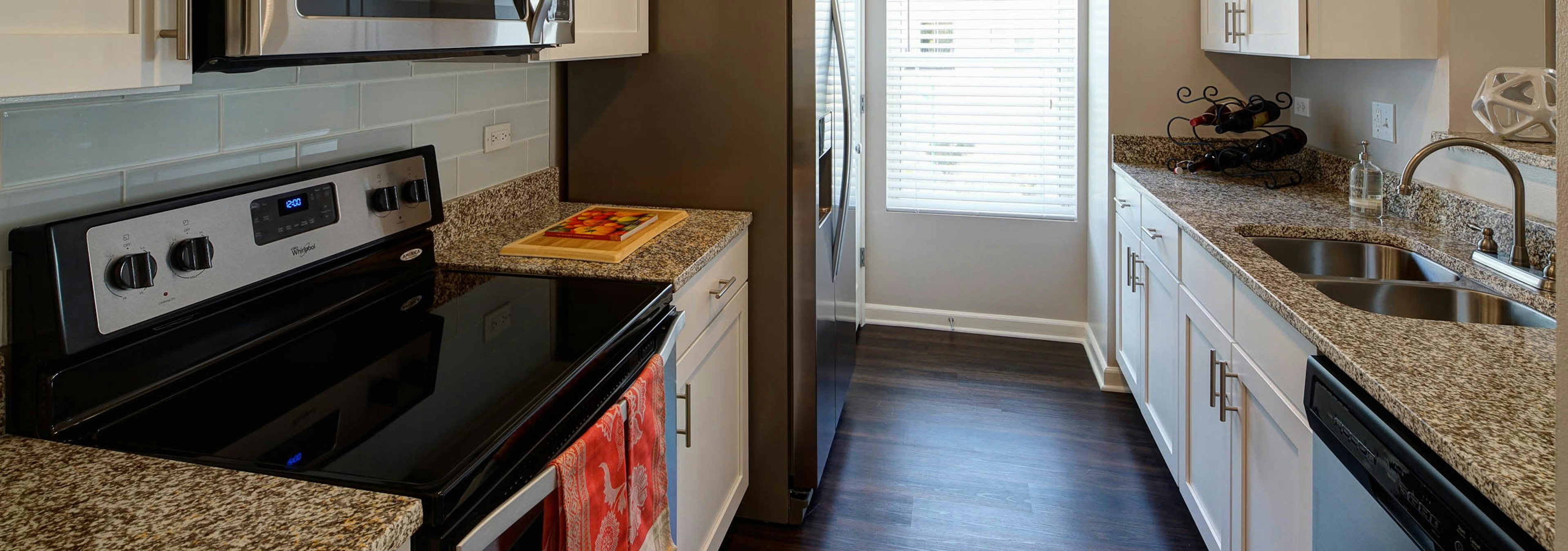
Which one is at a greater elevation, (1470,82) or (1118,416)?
(1470,82)

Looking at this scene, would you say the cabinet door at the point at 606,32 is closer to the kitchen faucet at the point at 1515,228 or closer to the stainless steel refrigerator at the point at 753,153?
the stainless steel refrigerator at the point at 753,153

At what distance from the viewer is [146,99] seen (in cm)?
114

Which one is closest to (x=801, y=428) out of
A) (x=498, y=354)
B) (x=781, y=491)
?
(x=781, y=491)

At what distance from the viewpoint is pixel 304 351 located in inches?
48.5

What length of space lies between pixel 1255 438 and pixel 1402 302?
42 cm

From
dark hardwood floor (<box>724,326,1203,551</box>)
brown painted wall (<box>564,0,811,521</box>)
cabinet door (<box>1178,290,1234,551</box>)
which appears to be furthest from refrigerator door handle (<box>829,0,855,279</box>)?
cabinet door (<box>1178,290,1234,551</box>)

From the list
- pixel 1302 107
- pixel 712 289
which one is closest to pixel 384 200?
pixel 712 289

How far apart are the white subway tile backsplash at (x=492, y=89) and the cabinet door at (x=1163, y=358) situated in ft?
5.44

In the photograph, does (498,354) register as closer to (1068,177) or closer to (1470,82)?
(1470,82)

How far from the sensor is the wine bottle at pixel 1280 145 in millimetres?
2867

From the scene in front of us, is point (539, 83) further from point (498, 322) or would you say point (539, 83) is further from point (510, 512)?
point (510, 512)

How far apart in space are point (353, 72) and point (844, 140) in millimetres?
1542

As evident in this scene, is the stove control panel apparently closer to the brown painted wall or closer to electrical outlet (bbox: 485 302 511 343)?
electrical outlet (bbox: 485 302 511 343)

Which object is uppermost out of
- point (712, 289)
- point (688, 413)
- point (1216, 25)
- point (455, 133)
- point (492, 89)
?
point (1216, 25)
